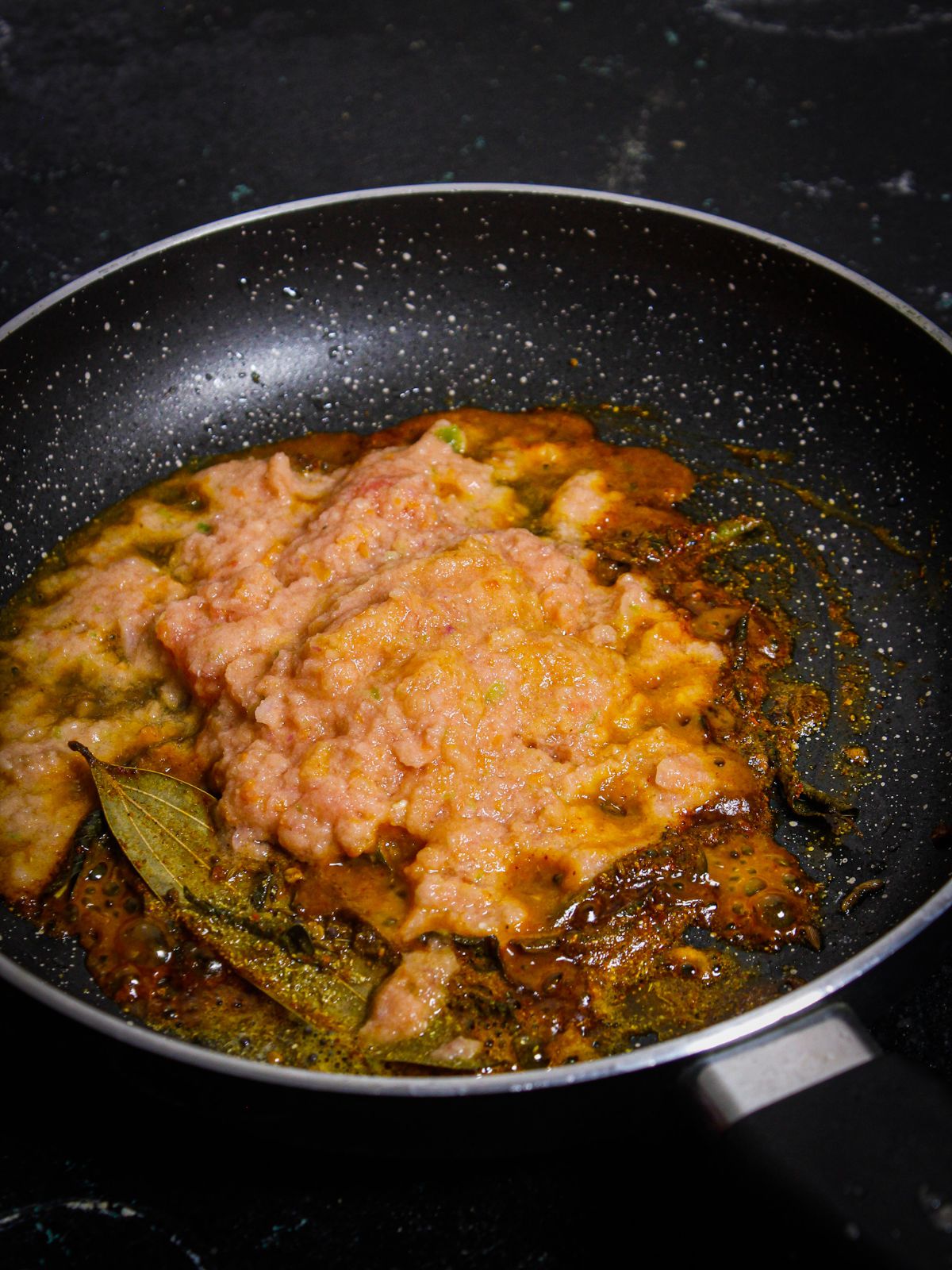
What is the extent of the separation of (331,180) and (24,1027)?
2.34 meters

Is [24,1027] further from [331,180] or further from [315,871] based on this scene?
[331,180]

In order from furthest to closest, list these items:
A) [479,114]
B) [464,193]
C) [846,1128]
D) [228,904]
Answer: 1. [479,114]
2. [464,193]
3. [228,904]
4. [846,1128]

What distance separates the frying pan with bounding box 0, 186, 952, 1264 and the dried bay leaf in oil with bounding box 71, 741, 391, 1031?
0.64m

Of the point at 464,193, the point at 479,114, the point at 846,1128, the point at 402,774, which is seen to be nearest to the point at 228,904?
the point at 402,774

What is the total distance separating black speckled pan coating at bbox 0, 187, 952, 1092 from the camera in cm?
225

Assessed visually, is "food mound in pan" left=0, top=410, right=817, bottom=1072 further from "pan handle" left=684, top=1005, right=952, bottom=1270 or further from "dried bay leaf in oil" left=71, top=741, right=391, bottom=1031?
"pan handle" left=684, top=1005, right=952, bottom=1270

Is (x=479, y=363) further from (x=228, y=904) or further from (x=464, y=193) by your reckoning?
(x=228, y=904)

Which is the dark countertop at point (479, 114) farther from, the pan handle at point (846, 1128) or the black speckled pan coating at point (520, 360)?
the pan handle at point (846, 1128)

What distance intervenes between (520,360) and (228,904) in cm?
143

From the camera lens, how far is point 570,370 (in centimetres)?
256

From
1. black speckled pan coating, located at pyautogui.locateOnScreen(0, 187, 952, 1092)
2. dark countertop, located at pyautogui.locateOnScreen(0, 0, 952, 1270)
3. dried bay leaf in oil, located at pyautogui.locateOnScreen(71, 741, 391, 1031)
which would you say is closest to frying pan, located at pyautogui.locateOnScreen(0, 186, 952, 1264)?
black speckled pan coating, located at pyautogui.locateOnScreen(0, 187, 952, 1092)

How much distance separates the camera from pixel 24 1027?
1.59 meters

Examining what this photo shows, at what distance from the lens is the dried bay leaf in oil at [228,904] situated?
5.26 ft

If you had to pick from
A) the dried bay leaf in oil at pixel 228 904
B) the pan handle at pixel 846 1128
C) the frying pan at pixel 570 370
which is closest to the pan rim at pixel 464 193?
the frying pan at pixel 570 370
